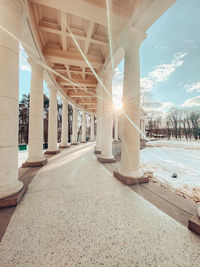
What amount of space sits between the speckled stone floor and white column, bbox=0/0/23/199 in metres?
1.08

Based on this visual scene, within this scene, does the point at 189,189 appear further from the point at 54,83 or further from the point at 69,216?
the point at 54,83

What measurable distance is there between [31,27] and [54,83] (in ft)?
22.2

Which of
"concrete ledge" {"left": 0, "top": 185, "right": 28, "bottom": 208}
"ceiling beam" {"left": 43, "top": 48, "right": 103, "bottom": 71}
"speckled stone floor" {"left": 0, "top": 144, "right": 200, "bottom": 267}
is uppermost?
"ceiling beam" {"left": 43, "top": 48, "right": 103, "bottom": 71}

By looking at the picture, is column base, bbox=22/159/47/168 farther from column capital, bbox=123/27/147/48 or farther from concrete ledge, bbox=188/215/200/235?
column capital, bbox=123/27/147/48

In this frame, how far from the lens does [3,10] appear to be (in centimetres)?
405

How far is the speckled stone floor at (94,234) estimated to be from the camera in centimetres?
216

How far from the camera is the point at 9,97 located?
4047mm

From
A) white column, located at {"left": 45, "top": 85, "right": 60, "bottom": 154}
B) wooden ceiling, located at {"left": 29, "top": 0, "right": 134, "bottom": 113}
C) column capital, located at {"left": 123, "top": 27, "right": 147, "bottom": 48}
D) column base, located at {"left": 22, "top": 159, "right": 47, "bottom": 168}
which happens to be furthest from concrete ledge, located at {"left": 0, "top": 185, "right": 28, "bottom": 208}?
white column, located at {"left": 45, "top": 85, "right": 60, "bottom": 154}

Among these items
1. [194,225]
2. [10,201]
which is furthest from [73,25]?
[194,225]

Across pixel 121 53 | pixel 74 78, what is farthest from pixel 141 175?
pixel 74 78

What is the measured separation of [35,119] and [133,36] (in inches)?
317

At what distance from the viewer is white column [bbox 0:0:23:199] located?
154 inches

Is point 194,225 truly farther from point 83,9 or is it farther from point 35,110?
point 35,110

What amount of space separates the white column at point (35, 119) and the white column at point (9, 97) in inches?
161
